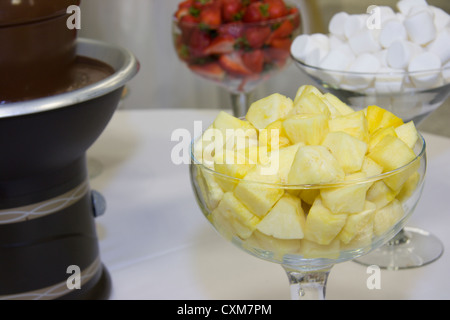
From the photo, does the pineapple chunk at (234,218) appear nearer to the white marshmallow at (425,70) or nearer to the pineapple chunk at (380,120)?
the pineapple chunk at (380,120)

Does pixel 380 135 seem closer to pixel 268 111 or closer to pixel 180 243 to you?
pixel 268 111

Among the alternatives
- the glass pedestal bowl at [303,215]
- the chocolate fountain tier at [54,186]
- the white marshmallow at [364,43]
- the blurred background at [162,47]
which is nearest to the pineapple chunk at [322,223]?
the glass pedestal bowl at [303,215]

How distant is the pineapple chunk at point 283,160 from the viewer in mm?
465

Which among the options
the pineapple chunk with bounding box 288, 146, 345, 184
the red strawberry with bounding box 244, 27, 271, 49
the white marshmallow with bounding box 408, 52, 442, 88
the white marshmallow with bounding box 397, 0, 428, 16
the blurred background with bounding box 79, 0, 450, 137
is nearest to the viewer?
the pineapple chunk with bounding box 288, 146, 345, 184

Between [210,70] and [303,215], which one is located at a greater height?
[303,215]

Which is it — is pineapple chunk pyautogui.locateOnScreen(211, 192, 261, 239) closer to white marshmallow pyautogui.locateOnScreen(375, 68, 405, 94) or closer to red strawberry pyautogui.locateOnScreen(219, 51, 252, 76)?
white marshmallow pyautogui.locateOnScreen(375, 68, 405, 94)

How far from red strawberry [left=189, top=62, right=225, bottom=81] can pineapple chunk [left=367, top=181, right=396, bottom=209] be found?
1.94 feet

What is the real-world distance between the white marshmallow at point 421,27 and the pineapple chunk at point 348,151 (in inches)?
12.2

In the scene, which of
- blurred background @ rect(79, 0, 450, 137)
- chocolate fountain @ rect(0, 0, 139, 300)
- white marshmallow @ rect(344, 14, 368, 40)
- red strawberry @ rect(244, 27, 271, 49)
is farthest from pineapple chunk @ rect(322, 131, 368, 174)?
blurred background @ rect(79, 0, 450, 137)

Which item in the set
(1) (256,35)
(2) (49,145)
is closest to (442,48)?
(1) (256,35)

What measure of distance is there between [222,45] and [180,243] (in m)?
0.35

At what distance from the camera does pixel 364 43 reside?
736 millimetres

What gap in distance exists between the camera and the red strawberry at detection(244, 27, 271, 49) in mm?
985

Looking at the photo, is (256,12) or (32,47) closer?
(32,47)
